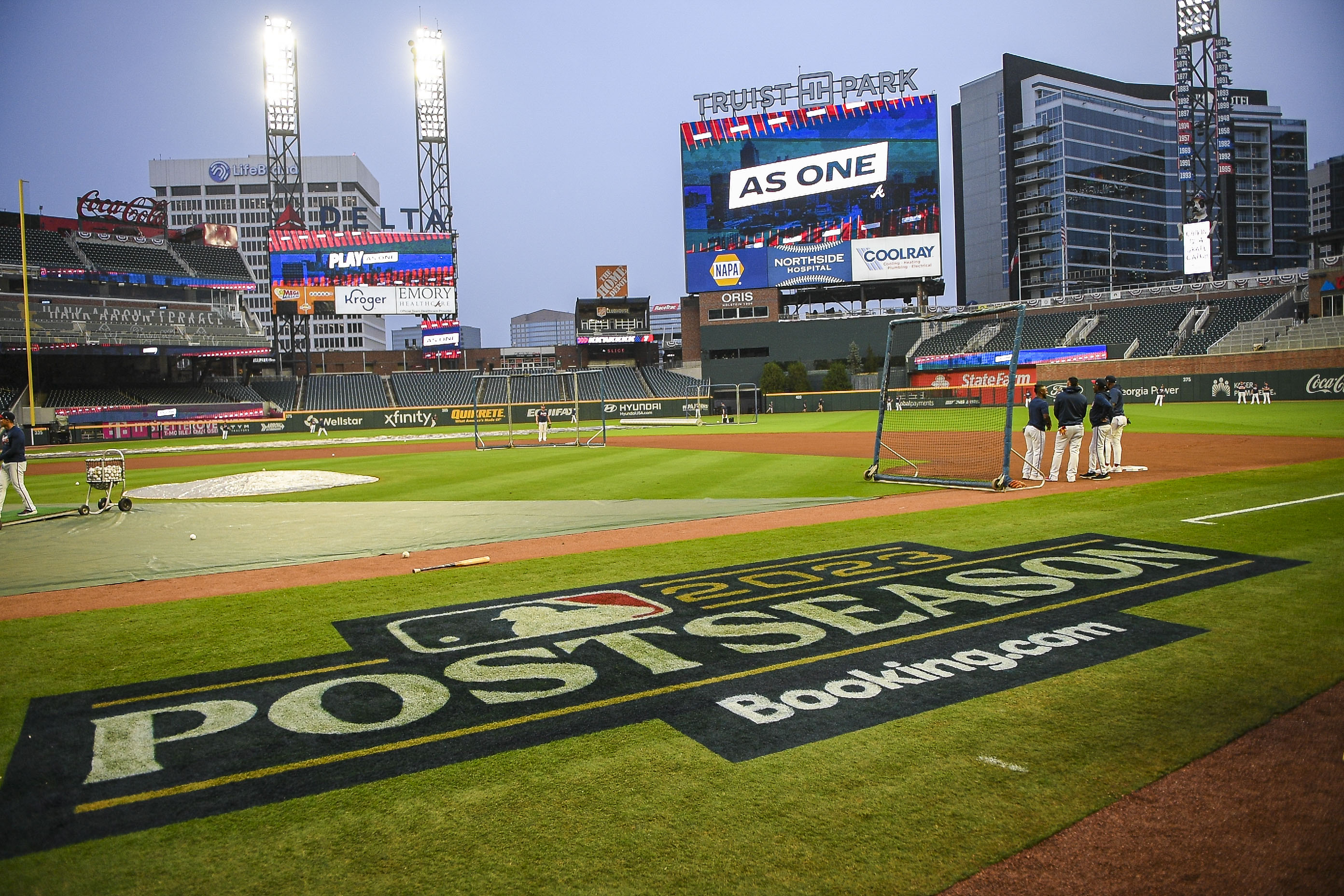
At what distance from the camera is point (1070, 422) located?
14.6m

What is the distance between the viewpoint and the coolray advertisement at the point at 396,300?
57.0 metres

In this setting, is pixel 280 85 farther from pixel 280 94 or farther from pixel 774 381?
pixel 774 381

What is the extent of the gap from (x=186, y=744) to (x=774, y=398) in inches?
2174

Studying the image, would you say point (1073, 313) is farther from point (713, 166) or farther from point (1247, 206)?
point (1247, 206)

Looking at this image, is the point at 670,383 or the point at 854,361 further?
the point at 670,383

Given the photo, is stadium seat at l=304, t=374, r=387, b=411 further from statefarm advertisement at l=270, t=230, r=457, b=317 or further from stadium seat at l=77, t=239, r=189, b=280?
stadium seat at l=77, t=239, r=189, b=280

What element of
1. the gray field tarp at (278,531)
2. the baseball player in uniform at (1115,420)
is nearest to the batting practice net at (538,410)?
the gray field tarp at (278,531)

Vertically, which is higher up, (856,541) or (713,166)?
(713,166)

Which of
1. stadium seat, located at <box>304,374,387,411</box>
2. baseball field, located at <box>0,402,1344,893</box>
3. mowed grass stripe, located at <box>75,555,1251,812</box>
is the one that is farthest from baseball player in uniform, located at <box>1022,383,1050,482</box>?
stadium seat, located at <box>304,374,387,411</box>

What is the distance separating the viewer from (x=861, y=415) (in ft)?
157

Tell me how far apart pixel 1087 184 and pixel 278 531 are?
101 m

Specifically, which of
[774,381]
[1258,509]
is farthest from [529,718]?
[774,381]

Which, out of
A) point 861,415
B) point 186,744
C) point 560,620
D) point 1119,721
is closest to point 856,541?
point 560,620

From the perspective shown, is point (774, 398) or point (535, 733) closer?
point (535, 733)
